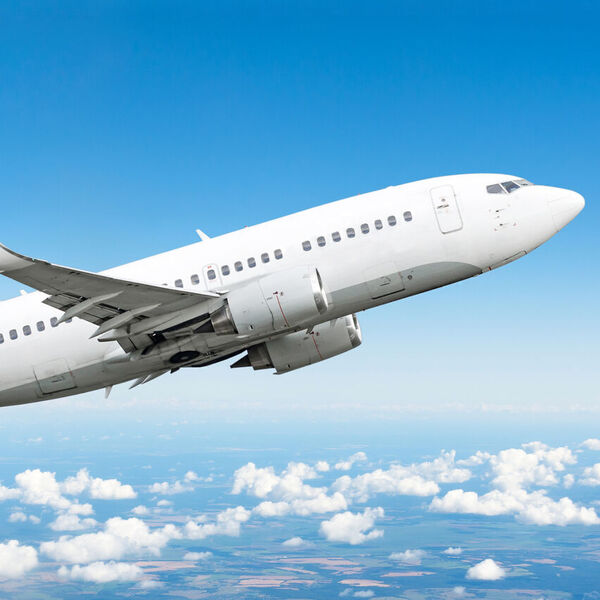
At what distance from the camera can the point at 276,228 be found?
91.4 feet

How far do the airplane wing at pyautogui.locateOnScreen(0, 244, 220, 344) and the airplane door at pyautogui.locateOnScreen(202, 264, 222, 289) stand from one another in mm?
535

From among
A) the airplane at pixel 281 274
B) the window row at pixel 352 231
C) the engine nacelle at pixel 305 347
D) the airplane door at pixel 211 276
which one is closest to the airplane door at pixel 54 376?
the airplane at pixel 281 274

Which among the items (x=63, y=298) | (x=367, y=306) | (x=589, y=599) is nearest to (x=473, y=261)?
(x=367, y=306)

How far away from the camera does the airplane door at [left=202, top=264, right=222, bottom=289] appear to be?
2722 cm

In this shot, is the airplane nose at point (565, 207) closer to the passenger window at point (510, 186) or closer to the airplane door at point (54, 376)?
the passenger window at point (510, 186)

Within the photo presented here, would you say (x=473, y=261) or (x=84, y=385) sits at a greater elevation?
(x=473, y=261)

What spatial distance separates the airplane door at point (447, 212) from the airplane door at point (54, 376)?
670 inches

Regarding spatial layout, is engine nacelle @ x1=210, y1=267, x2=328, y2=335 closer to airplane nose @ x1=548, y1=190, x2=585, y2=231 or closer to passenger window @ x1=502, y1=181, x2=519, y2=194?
passenger window @ x1=502, y1=181, x2=519, y2=194

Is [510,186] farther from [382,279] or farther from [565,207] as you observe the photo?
[382,279]

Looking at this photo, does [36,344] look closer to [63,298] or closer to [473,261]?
[63,298]

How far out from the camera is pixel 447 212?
2738cm

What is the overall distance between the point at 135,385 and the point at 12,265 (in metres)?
10.7

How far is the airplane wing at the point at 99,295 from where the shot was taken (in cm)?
2256

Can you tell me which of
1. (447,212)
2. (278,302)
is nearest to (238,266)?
(278,302)
